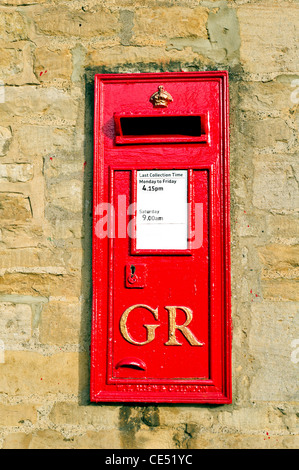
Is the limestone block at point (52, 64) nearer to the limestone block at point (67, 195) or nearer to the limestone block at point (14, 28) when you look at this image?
the limestone block at point (14, 28)

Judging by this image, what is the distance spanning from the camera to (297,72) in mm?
2205

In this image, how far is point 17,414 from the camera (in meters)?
2.13

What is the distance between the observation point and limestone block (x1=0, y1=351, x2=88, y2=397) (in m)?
2.13

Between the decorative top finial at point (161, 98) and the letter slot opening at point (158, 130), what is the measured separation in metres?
0.11

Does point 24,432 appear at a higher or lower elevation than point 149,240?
lower

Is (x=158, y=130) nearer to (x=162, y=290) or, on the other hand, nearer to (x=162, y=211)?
(x=162, y=211)

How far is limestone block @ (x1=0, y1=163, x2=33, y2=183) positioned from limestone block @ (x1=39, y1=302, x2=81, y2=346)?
0.59 metres

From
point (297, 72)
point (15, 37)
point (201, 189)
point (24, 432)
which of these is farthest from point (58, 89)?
point (24, 432)

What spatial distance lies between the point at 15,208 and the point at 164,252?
717mm

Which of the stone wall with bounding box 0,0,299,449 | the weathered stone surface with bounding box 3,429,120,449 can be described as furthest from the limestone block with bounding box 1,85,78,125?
the weathered stone surface with bounding box 3,429,120,449

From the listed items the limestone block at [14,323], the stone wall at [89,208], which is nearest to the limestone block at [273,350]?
the stone wall at [89,208]

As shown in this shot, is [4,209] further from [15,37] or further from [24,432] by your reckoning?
[24,432]
